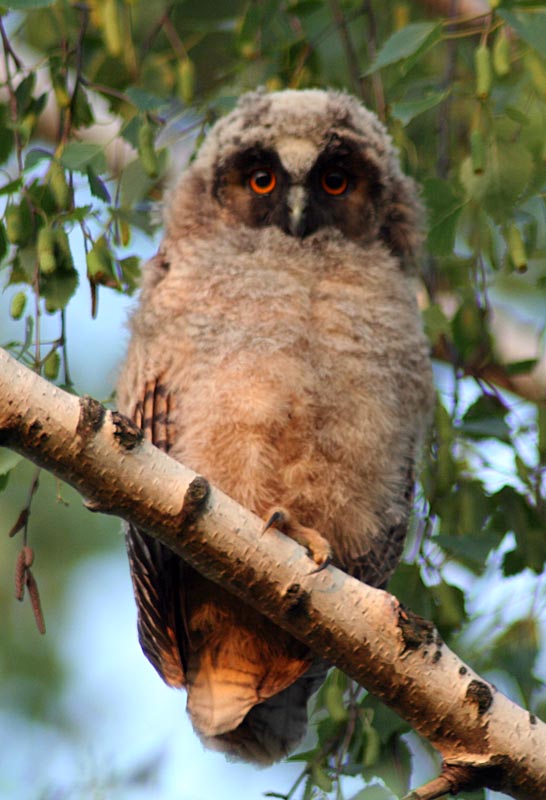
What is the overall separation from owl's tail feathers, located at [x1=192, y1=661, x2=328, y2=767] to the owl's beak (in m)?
0.99

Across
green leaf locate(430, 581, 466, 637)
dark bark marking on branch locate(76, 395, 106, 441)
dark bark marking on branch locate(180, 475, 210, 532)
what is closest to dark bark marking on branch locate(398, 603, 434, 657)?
dark bark marking on branch locate(180, 475, 210, 532)

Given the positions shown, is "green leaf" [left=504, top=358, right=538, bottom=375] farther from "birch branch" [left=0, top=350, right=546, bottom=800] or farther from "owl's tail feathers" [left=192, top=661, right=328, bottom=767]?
"birch branch" [left=0, top=350, right=546, bottom=800]

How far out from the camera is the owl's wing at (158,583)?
7.54ft

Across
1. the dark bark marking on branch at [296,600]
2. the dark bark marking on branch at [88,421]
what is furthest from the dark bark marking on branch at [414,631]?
the dark bark marking on branch at [88,421]

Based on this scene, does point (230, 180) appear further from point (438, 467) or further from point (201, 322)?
point (438, 467)

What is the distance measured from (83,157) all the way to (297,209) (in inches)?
25.2

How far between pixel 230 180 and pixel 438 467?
0.93 meters

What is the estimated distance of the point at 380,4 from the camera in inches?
139

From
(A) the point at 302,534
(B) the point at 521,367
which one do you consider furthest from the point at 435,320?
(A) the point at 302,534

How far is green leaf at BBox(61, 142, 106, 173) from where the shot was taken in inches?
82.7

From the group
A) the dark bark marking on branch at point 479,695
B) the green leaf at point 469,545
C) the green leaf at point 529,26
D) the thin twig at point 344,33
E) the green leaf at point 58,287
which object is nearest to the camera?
the dark bark marking on branch at point 479,695

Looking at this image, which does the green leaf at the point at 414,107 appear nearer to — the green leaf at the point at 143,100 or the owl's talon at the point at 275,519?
the green leaf at the point at 143,100

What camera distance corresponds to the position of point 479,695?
182 centimetres

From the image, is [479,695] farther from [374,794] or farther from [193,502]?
[193,502]
